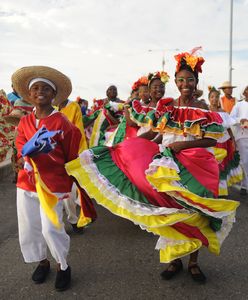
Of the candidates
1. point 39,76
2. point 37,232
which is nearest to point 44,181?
point 37,232

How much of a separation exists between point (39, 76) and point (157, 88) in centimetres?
214

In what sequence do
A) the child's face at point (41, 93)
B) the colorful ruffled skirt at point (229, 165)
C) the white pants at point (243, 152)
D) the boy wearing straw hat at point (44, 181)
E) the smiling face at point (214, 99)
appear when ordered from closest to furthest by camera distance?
1. the boy wearing straw hat at point (44, 181)
2. the child's face at point (41, 93)
3. the colorful ruffled skirt at point (229, 165)
4. the smiling face at point (214, 99)
5. the white pants at point (243, 152)

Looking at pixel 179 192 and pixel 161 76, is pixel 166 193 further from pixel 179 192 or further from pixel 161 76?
pixel 161 76

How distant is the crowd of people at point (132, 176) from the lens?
3.27 metres

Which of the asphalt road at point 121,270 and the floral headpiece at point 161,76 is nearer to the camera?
the asphalt road at point 121,270

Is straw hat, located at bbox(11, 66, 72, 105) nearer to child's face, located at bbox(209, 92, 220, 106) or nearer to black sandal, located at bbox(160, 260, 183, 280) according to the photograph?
black sandal, located at bbox(160, 260, 183, 280)

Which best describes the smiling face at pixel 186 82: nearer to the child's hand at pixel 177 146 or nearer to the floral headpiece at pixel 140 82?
the child's hand at pixel 177 146

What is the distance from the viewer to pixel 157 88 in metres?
5.29

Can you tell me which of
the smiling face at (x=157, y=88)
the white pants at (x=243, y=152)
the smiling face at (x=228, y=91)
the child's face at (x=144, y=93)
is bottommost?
the white pants at (x=243, y=152)

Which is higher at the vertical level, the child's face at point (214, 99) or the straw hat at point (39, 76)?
the straw hat at point (39, 76)

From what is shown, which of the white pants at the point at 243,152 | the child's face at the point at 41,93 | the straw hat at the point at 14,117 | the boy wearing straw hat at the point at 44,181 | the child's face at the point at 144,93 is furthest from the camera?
the white pants at the point at 243,152

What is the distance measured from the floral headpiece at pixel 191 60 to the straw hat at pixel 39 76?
116 cm

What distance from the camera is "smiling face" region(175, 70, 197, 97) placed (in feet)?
12.3

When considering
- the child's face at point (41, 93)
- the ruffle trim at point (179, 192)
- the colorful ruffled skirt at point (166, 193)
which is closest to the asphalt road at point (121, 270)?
the colorful ruffled skirt at point (166, 193)
